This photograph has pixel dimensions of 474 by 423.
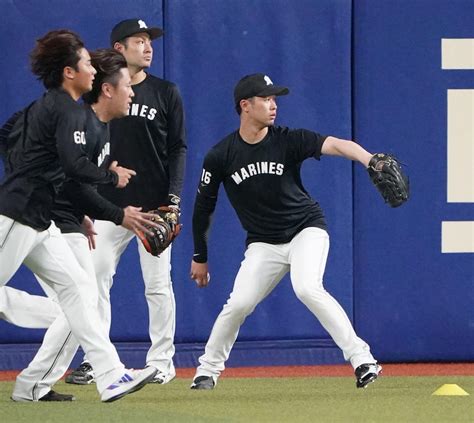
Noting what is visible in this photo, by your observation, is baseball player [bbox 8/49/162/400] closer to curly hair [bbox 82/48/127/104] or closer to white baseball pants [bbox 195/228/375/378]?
curly hair [bbox 82/48/127/104]

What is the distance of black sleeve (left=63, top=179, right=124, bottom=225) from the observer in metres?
7.64

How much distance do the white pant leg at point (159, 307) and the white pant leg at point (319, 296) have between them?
38.5 inches

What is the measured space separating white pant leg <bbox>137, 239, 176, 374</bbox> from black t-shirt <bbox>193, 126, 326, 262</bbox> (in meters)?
0.59

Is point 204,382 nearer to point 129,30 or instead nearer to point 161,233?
point 161,233

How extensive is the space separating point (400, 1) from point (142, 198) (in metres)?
2.62

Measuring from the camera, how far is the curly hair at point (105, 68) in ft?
26.6

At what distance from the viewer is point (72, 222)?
8266 mm

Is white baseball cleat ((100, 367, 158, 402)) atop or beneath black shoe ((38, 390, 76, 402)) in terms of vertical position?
atop

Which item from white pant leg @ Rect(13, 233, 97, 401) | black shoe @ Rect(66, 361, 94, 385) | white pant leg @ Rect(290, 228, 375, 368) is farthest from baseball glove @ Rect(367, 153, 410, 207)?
black shoe @ Rect(66, 361, 94, 385)

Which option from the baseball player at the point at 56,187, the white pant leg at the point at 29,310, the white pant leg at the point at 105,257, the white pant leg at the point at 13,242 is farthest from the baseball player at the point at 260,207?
the white pant leg at the point at 13,242

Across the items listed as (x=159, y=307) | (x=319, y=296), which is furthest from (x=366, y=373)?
(x=159, y=307)

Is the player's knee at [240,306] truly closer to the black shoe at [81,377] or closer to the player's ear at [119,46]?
the black shoe at [81,377]

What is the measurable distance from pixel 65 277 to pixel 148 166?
6.30 ft

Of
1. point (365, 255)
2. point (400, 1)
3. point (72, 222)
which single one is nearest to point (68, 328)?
point (72, 222)
